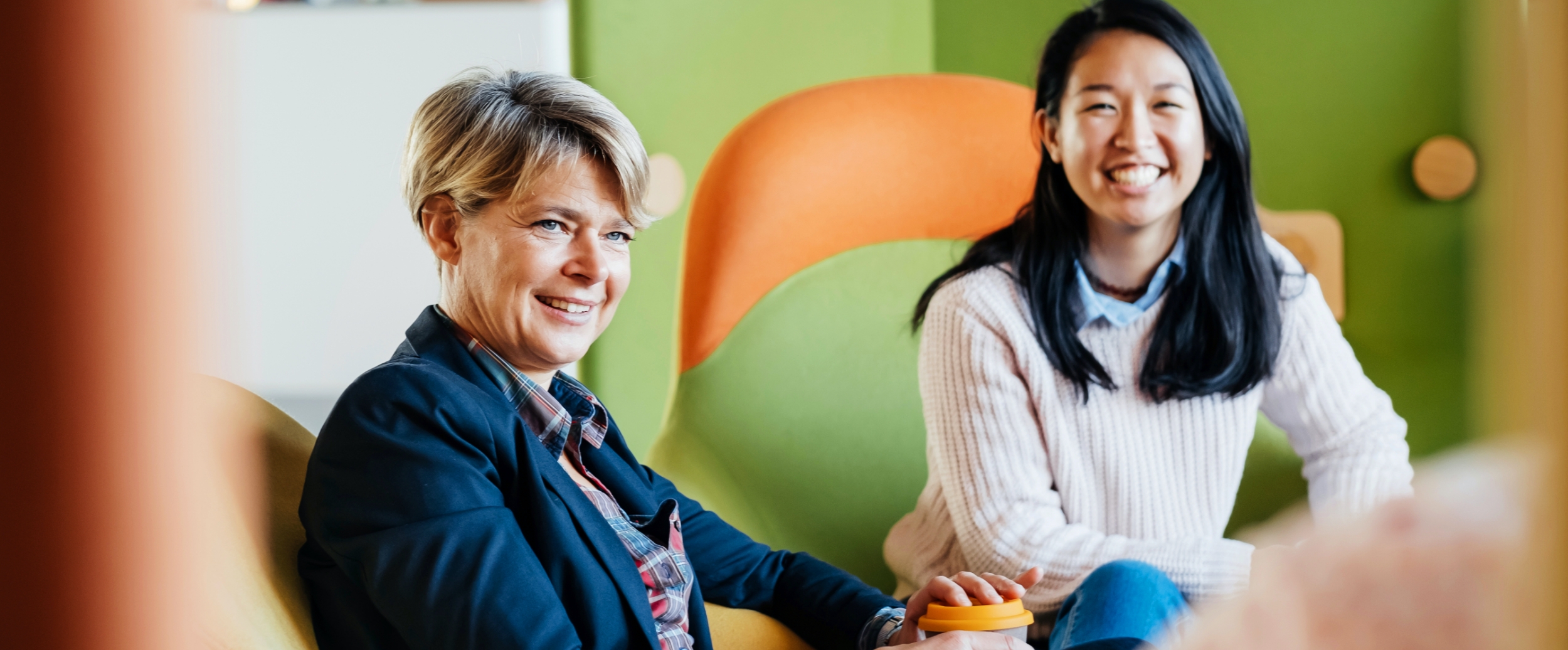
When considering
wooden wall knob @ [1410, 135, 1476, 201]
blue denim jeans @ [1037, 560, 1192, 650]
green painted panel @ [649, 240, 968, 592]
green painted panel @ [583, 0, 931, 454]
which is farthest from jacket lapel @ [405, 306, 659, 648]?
wooden wall knob @ [1410, 135, 1476, 201]

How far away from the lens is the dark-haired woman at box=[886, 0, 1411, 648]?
118cm

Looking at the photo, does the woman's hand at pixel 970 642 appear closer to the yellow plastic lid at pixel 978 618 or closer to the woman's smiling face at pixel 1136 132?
the yellow plastic lid at pixel 978 618

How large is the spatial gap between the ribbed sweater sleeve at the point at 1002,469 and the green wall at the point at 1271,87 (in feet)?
3.09

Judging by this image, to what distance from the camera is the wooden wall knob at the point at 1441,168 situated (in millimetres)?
1929

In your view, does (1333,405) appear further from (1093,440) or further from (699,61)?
(699,61)

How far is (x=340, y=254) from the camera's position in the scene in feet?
6.53

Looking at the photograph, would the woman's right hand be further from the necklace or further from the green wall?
the green wall

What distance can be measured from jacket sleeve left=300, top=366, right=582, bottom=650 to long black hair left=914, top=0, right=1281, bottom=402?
692 mm

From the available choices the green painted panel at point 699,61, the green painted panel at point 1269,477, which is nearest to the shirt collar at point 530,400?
the green painted panel at point 1269,477

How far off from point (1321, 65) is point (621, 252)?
1.64 meters

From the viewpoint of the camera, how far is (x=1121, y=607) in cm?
90

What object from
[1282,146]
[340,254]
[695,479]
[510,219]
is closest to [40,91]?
[510,219]

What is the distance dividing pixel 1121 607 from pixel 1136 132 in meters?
0.51

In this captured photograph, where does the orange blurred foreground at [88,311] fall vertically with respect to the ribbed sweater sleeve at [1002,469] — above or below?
above
